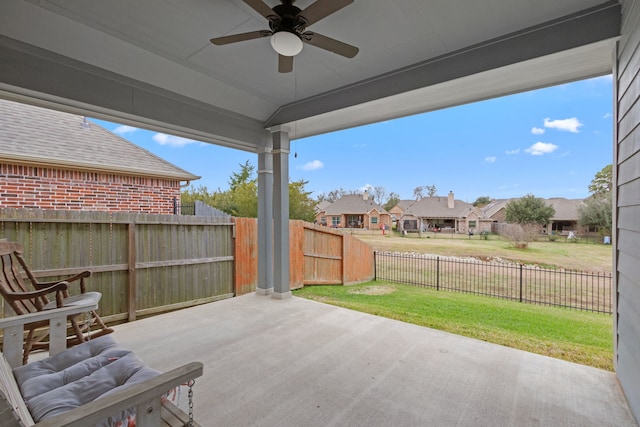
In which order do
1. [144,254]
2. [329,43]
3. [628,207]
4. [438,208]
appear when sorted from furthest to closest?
[438,208]
[144,254]
[329,43]
[628,207]

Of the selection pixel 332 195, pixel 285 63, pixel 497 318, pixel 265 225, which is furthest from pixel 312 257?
pixel 285 63

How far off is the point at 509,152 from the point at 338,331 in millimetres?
4931

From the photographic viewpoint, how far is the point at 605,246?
11.0 feet

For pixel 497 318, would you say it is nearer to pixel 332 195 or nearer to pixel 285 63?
pixel 285 63

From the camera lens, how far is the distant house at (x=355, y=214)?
650 cm

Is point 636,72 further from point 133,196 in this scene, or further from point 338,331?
point 133,196

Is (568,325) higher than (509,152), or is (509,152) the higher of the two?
(509,152)

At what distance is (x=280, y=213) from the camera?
4121mm

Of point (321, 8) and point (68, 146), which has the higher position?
point (321, 8)

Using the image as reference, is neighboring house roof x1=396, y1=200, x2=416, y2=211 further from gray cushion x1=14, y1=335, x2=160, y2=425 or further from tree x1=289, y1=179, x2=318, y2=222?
gray cushion x1=14, y1=335, x2=160, y2=425

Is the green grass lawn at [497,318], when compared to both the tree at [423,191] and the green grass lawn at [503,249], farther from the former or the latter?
the tree at [423,191]

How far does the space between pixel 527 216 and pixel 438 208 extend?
1.65 m

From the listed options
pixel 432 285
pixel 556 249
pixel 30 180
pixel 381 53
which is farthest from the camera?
pixel 432 285

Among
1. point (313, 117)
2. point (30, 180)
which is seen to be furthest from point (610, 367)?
point (30, 180)
